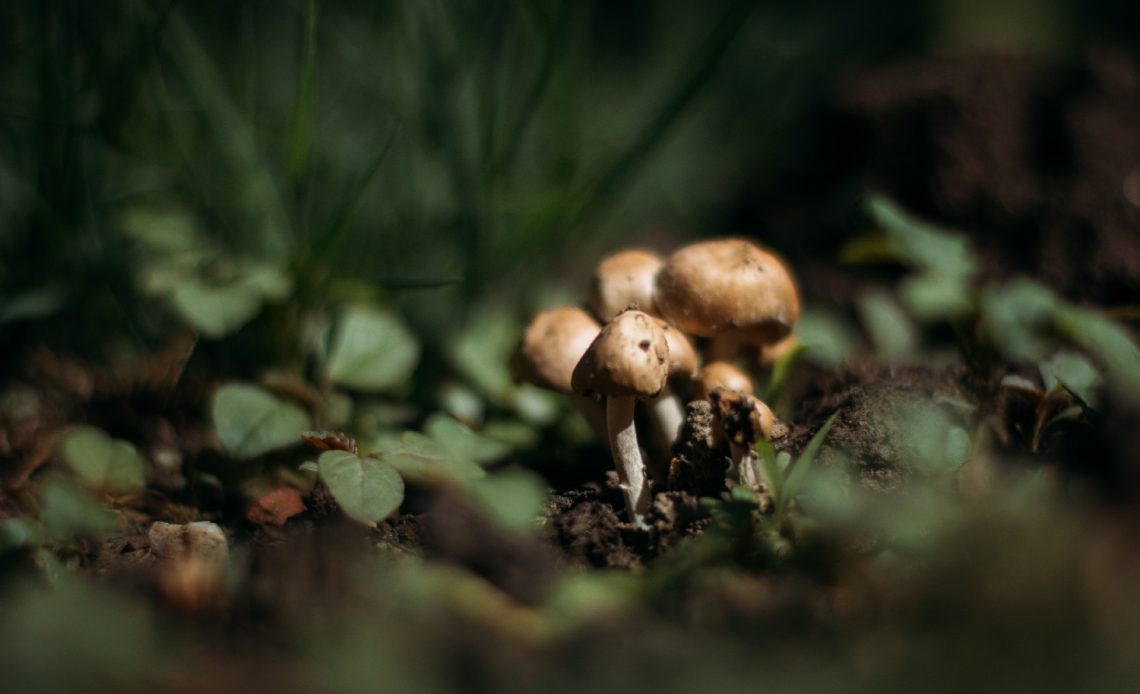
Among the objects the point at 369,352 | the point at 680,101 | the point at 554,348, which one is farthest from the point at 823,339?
the point at 369,352

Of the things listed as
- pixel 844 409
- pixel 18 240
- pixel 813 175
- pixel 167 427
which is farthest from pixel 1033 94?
pixel 18 240

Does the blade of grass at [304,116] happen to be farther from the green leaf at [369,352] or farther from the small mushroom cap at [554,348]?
the small mushroom cap at [554,348]

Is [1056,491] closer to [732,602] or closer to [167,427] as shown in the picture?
[732,602]

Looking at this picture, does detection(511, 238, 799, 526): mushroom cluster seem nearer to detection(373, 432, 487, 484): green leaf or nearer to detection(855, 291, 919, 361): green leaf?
detection(373, 432, 487, 484): green leaf

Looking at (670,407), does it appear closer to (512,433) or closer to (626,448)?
(626,448)

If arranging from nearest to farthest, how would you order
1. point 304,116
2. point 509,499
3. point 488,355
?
point 509,499
point 304,116
point 488,355

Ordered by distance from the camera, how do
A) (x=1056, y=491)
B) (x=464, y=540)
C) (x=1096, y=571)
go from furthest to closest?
(x=464, y=540) → (x=1056, y=491) → (x=1096, y=571)
